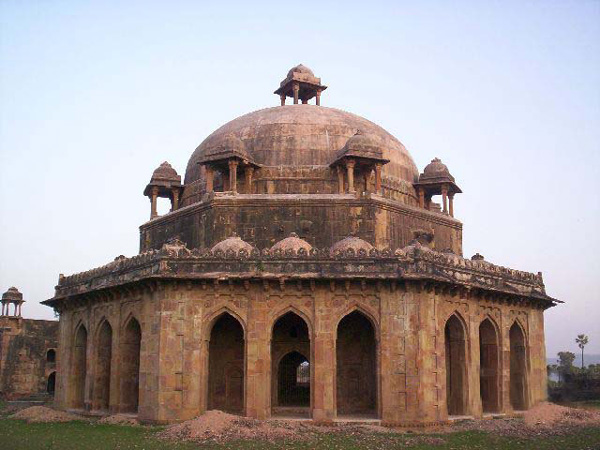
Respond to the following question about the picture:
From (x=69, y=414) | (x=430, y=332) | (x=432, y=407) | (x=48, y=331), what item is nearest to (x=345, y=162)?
(x=430, y=332)

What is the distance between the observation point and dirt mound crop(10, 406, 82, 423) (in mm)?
23094

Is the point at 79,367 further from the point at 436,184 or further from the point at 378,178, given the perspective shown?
the point at 436,184

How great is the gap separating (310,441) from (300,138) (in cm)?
1311

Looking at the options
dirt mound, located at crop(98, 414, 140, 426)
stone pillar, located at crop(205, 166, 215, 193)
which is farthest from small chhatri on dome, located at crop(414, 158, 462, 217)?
dirt mound, located at crop(98, 414, 140, 426)

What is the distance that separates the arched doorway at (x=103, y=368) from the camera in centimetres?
2467

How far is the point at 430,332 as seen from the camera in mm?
21031

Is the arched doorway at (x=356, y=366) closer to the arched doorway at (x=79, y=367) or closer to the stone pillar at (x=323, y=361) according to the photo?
the stone pillar at (x=323, y=361)

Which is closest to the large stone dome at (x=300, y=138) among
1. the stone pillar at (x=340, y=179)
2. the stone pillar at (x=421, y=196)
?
the stone pillar at (x=421, y=196)

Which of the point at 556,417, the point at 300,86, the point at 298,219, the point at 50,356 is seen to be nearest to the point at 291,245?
the point at 298,219

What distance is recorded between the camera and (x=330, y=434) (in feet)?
61.1

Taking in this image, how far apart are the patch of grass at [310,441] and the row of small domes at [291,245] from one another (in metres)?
5.68

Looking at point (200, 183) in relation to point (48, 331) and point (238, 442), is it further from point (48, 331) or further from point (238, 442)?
point (48, 331)

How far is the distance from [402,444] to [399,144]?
51.3 ft

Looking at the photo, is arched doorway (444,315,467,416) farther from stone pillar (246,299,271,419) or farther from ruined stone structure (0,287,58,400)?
ruined stone structure (0,287,58,400)
